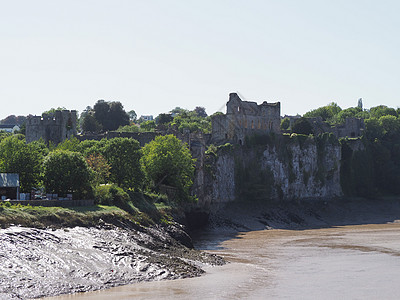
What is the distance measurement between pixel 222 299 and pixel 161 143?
42954 millimetres

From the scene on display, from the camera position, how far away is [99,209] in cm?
5666

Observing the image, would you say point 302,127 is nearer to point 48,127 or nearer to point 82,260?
point 48,127

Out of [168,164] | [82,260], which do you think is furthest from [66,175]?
[168,164]

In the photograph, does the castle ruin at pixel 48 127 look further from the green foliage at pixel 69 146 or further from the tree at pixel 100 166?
the tree at pixel 100 166

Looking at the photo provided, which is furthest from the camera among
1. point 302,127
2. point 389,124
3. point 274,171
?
point 389,124

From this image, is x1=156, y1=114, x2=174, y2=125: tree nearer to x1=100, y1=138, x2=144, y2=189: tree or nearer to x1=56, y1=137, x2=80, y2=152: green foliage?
x1=56, y1=137, x2=80, y2=152: green foliage

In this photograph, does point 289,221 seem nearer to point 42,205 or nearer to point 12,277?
point 42,205

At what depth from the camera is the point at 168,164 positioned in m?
79.1

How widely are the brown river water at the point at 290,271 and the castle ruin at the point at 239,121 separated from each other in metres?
32.3

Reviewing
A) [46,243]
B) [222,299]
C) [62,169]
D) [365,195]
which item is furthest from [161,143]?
[365,195]

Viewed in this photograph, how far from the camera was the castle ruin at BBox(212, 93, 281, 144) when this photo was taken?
11119cm

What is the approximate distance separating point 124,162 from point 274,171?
145ft

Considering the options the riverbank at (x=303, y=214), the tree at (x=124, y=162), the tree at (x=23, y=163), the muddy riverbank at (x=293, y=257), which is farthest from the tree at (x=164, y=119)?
the tree at (x=23, y=163)

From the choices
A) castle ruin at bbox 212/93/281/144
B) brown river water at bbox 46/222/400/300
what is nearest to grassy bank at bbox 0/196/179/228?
brown river water at bbox 46/222/400/300
